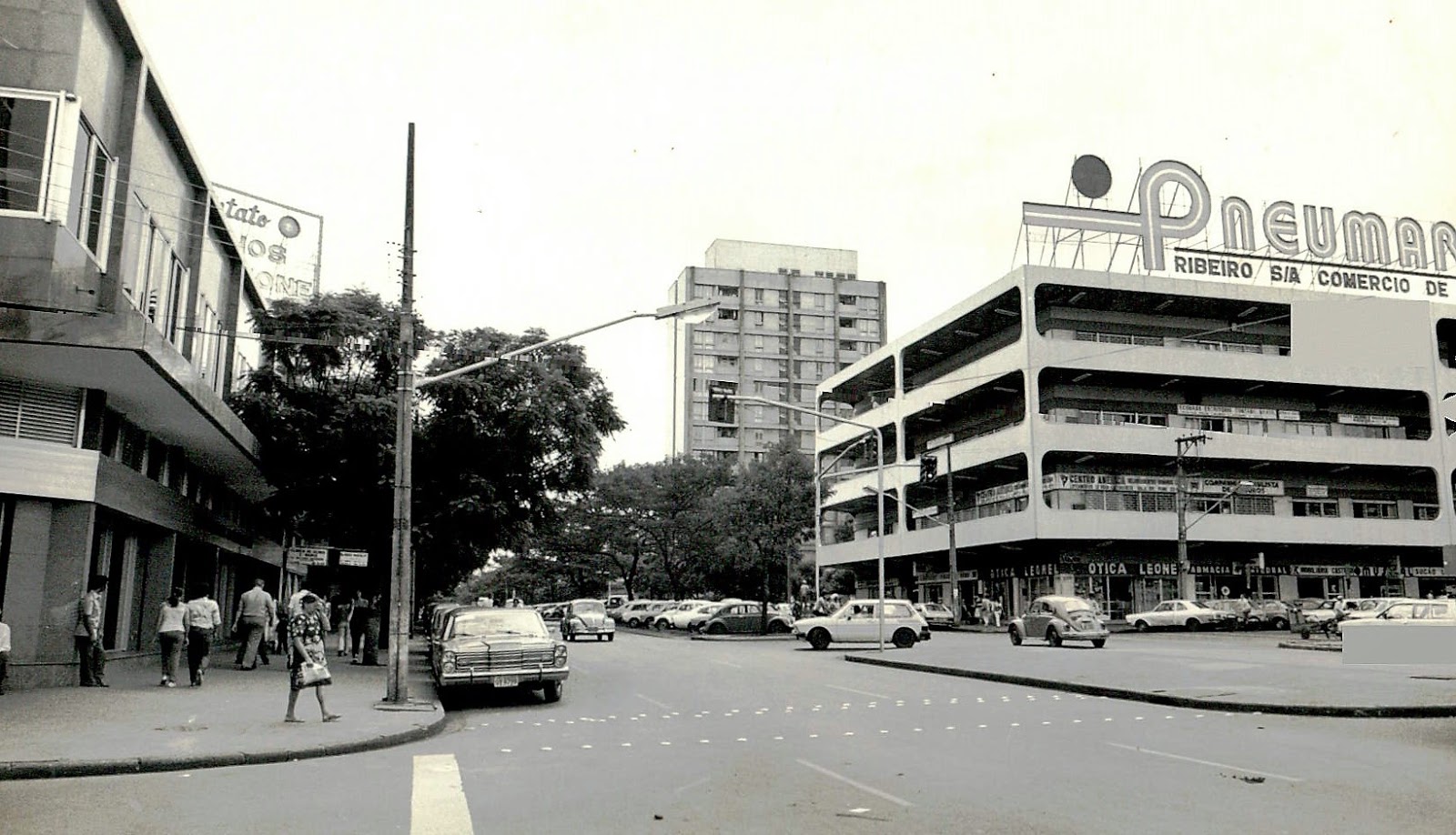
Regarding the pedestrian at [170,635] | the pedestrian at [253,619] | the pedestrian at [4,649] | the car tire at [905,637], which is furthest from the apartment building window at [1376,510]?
the pedestrian at [4,649]

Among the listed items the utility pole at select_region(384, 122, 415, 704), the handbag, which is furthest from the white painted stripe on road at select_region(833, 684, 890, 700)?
the handbag

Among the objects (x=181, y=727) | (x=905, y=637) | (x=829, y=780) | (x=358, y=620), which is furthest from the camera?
(x=905, y=637)

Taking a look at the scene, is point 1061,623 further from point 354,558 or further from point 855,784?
point 855,784

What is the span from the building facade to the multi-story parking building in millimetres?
34693

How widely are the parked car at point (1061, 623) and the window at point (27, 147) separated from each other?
1050 inches

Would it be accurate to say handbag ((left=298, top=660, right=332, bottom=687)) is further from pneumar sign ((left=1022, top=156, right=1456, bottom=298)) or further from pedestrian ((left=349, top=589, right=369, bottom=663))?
pneumar sign ((left=1022, top=156, right=1456, bottom=298))

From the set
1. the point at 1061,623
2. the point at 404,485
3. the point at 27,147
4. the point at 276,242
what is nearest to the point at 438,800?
the point at 404,485

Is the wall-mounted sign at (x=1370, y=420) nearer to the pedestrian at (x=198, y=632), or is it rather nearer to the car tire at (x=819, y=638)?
the car tire at (x=819, y=638)

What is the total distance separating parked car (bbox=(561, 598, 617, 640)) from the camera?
42125 millimetres

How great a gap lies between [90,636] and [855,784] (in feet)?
43.6

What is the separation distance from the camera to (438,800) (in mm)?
8680

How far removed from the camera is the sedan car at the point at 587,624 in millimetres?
42125

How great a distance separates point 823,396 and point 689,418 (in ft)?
93.9

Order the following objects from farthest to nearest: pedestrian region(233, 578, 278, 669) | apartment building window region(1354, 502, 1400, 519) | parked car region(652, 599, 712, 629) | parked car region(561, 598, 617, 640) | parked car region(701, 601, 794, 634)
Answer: apartment building window region(1354, 502, 1400, 519) → parked car region(652, 599, 712, 629) → parked car region(701, 601, 794, 634) → parked car region(561, 598, 617, 640) → pedestrian region(233, 578, 278, 669)
